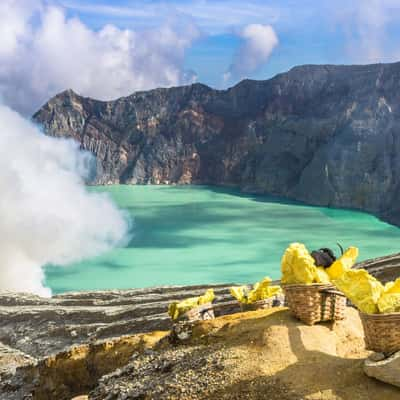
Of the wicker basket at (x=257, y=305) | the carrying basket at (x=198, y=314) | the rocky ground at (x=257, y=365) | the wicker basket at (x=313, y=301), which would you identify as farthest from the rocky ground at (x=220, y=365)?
the wicker basket at (x=257, y=305)

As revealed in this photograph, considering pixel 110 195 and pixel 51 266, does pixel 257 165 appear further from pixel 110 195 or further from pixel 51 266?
pixel 51 266

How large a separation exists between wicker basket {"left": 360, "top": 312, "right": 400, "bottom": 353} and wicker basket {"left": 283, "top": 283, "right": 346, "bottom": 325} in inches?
61.4

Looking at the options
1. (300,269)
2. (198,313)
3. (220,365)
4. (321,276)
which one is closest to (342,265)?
(321,276)

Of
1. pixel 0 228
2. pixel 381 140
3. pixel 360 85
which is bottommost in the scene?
pixel 0 228

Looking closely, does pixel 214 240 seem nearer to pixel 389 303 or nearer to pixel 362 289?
pixel 362 289

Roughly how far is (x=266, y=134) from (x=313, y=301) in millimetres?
151421

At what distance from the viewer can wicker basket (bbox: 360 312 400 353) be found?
324 inches

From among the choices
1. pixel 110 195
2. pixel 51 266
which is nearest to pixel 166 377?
pixel 51 266

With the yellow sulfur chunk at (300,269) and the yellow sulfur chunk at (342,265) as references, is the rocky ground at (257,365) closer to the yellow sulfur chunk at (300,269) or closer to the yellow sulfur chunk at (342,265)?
the yellow sulfur chunk at (300,269)

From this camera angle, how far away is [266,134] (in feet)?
524

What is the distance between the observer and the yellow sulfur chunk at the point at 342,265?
10.6 metres

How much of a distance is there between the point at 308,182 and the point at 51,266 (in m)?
71.2

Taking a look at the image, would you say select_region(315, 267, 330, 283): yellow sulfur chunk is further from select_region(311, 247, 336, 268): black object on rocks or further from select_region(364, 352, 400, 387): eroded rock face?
select_region(364, 352, 400, 387): eroded rock face

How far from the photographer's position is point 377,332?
27.4ft
